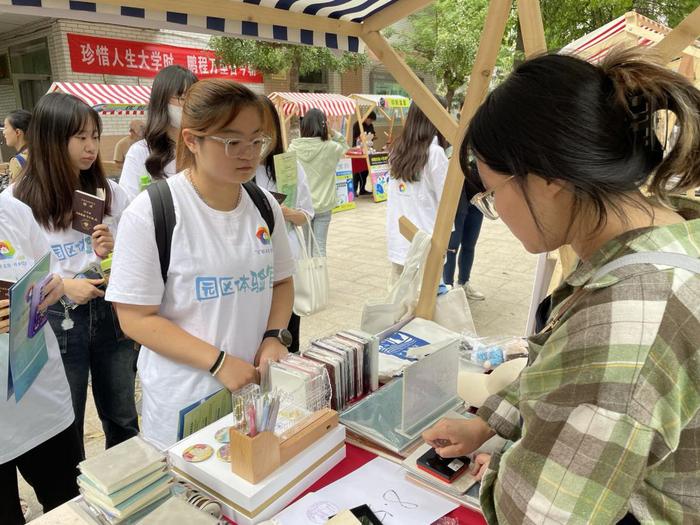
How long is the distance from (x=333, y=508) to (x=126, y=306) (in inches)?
33.0

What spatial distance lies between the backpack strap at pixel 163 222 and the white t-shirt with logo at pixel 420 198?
2605 millimetres

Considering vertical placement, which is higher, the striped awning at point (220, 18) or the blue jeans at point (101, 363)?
the striped awning at point (220, 18)

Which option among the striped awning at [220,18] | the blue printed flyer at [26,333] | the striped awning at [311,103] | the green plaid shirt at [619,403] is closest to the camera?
the green plaid shirt at [619,403]

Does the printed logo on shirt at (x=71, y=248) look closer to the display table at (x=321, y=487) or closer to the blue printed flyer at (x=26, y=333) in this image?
the blue printed flyer at (x=26, y=333)

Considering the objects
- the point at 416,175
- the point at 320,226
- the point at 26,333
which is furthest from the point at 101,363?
the point at 320,226

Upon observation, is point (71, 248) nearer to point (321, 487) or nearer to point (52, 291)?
point (52, 291)

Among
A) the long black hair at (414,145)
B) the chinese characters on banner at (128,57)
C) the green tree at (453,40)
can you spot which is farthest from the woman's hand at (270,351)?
the green tree at (453,40)

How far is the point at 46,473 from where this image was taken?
177 cm

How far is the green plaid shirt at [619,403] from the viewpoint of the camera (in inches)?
25.6

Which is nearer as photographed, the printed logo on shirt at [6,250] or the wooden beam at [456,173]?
the printed logo on shirt at [6,250]

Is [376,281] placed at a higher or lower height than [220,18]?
lower

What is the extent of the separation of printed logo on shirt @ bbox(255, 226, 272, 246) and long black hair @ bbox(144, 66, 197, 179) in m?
1.03

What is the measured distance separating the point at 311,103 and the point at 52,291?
30.7 feet

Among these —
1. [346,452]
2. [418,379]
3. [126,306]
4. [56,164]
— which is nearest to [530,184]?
[418,379]
